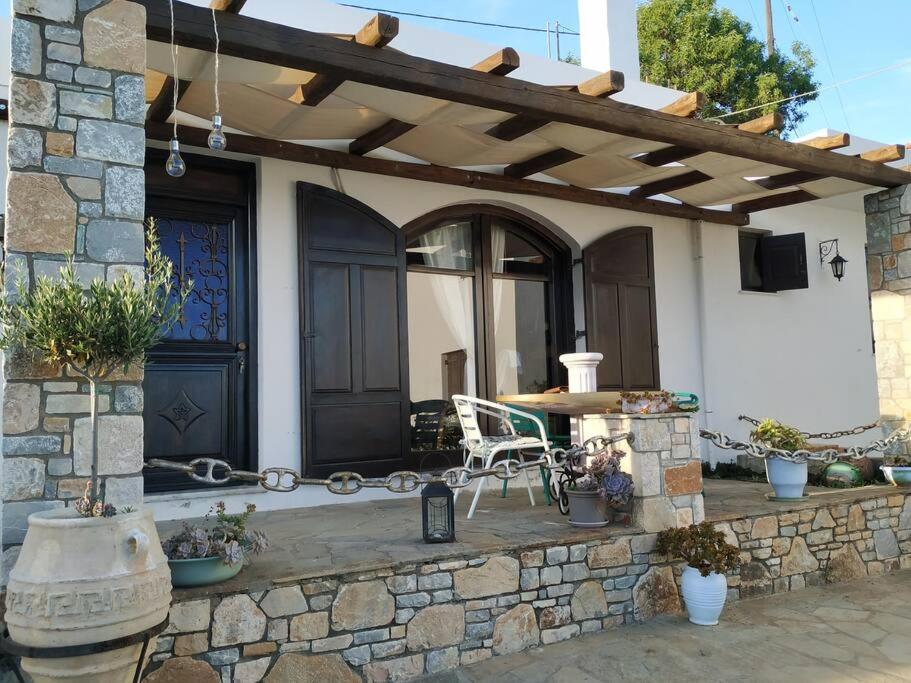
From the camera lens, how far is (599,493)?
160 inches

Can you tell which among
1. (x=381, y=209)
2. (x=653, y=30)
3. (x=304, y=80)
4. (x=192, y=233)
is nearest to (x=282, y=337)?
(x=192, y=233)

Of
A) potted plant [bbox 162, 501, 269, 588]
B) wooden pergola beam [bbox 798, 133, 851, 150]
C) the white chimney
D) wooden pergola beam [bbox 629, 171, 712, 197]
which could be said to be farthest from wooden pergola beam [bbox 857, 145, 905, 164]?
potted plant [bbox 162, 501, 269, 588]

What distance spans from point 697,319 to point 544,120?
3.65m

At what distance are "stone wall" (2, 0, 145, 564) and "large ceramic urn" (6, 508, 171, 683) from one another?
0.36 m

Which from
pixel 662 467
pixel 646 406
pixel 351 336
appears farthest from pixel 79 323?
pixel 351 336

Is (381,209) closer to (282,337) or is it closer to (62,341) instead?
(282,337)

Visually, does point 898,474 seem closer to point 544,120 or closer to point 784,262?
point 784,262

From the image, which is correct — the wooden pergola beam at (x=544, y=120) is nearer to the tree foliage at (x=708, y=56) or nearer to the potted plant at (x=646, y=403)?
the potted plant at (x=646, y=403)

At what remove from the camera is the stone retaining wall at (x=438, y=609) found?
9.86 ft

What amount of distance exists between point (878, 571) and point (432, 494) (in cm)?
346

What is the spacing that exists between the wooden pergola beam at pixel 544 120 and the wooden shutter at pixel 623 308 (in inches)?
84.0

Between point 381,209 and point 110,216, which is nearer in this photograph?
point 110,216

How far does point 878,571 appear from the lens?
5.19 m

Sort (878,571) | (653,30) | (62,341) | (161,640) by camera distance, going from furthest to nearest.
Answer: (653,30)
(878,571)
(161,640)
(62,341)
